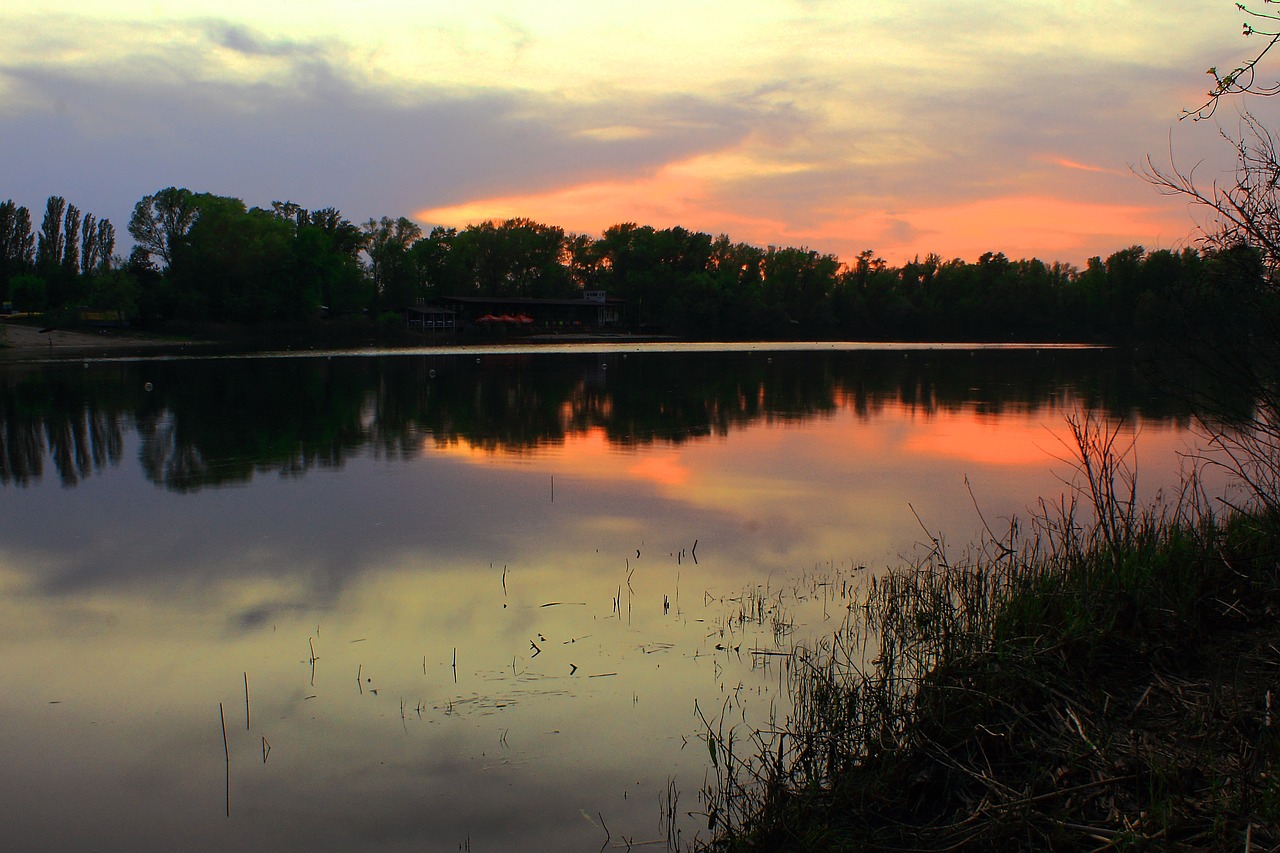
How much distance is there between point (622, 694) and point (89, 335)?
A: 252 ft

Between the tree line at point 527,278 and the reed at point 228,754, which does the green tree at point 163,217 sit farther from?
the reed at point 228,754

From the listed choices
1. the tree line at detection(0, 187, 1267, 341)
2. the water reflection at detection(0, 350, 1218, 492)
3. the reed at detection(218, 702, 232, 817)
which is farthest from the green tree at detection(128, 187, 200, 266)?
the reed at detection(218, 702, 232, 817)

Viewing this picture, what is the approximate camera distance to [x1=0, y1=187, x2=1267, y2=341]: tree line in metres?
86.4

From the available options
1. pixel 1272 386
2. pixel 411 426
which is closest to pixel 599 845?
pixel 1272 386

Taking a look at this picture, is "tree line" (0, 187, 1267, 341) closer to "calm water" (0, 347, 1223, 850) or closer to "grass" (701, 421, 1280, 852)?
"calm water" (0, 347, 1223, 850)

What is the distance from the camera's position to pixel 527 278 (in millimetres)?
127188

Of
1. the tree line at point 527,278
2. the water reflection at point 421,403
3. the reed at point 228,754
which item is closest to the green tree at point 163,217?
the tree line at point 527,278

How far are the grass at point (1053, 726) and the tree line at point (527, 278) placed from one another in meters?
83.9

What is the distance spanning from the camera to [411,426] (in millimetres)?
24641

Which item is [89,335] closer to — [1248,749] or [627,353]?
[627,353]

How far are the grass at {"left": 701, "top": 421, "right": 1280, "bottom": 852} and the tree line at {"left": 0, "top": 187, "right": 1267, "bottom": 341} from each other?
83.9 m

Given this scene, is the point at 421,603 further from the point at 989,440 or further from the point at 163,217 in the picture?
the point at 163,217

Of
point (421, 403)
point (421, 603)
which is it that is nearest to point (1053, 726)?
point (421, 603)

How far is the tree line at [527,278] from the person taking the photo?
8638 cm
